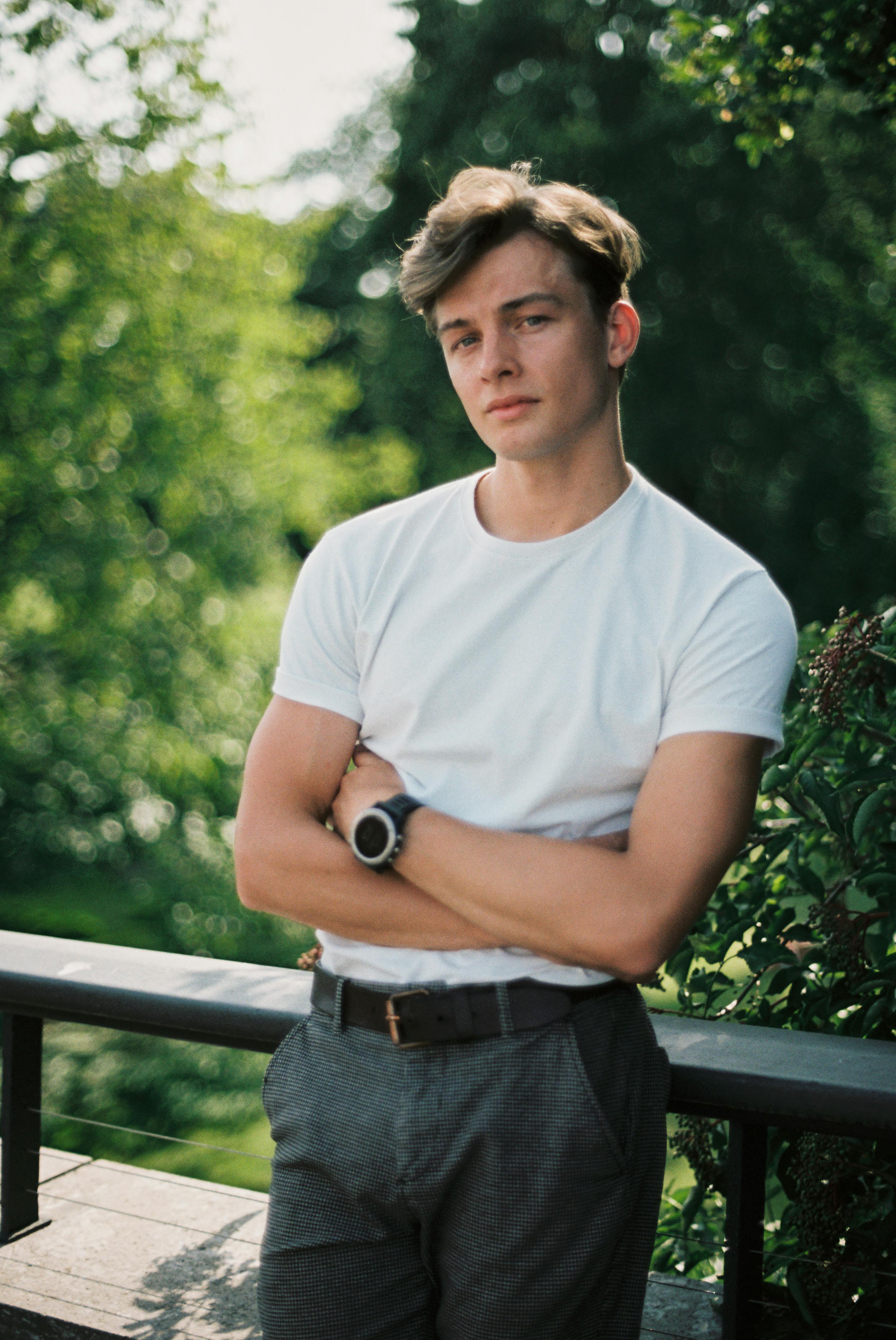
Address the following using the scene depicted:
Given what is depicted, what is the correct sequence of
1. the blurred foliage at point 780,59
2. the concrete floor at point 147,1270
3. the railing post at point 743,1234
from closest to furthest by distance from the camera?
the railing post at point 743,1234
the concrete floor at point 147,1270
the blurred foliage at point 780,59

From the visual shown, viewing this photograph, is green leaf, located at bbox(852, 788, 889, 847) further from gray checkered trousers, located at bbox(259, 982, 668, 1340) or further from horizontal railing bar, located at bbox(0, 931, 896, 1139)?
gray checkered trousers, located at bbox(259, 982, 668, 1340)

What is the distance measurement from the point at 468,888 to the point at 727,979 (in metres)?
1.10

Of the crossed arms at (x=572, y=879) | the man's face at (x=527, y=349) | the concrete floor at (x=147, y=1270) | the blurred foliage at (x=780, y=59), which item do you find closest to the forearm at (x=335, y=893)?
the crossed arms at (x=572, y=879)

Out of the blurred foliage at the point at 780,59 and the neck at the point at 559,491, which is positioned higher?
the blurred foliage at the point at 780,59

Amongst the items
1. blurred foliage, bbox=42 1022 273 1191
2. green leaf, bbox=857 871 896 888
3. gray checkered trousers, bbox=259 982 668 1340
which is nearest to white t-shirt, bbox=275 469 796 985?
gray checkered trousers, bbox=259 982 668 1340

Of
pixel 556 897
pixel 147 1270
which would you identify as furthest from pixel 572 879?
pixel 147 1270

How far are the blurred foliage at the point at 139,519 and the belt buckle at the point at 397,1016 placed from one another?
1010 cm

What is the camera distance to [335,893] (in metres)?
1.70

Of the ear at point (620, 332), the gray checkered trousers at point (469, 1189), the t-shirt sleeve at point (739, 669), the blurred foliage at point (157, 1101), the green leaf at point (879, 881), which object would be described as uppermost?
the ear at point (620, 332)

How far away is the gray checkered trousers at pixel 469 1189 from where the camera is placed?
155cm

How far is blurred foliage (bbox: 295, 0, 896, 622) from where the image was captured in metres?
20.0

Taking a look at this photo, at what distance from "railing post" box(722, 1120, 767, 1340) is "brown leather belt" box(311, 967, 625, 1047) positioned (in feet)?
1.97

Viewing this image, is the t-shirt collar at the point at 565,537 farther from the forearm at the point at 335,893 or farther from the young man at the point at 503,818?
the forearm at the point at 335,893

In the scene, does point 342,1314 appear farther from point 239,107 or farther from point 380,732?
point 239,107
